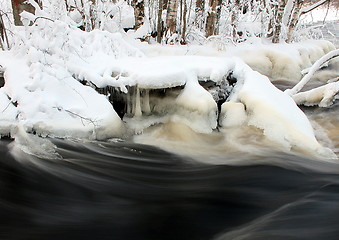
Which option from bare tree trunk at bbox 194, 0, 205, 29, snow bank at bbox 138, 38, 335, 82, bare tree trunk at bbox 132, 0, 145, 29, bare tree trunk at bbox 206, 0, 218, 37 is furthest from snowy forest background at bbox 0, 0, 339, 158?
bare tree trunk at bbox 194, 0, 205, 29

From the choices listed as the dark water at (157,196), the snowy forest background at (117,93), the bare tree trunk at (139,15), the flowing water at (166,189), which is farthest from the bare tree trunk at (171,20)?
the dark water at (157,196)

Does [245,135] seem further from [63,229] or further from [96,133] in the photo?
[63,229]

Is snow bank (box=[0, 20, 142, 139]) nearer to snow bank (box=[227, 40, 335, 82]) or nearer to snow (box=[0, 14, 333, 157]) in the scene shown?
snow (box=[0, 14, 333, 157])

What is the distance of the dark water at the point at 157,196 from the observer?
88.7 inches

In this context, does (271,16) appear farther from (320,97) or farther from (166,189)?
(166,189)

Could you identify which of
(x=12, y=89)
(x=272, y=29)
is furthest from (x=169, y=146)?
(x=272, y=29)

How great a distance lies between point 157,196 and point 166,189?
0.14 metres

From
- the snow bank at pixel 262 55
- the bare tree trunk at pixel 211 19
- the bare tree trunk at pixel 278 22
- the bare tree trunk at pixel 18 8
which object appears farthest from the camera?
the bare tree trunk at pixel 278 22

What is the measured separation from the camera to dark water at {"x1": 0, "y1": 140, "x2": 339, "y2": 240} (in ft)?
7.39

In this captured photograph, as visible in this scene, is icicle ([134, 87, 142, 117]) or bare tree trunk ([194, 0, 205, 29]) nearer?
icicle ([134, 87, 142, 117])

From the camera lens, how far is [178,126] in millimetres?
3777

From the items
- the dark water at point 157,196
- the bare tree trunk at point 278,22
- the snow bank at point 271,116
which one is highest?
the bare tree trunk at point 278,22

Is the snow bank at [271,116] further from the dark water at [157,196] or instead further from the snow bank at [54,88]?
the snow bank at [54,88]

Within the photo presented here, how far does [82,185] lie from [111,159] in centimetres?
48
